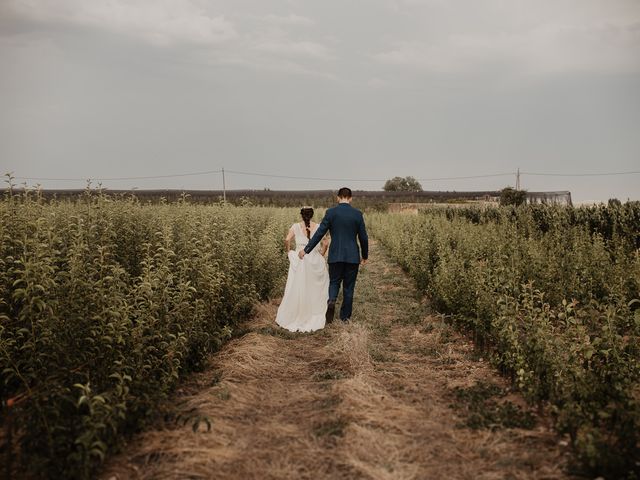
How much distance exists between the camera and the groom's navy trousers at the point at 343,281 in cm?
923

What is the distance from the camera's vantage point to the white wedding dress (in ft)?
30.8

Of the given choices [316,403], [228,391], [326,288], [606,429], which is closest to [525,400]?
[606,429]

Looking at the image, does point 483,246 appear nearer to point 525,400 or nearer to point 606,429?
point 525,400

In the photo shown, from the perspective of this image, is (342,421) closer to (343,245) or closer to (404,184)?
(343,245)

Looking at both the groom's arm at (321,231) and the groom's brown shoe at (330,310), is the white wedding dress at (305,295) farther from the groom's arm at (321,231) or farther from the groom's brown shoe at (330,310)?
the groom's arm at (321,231)

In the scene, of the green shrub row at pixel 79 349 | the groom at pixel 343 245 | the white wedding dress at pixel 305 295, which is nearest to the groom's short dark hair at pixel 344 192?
the groom at pixel 343 245

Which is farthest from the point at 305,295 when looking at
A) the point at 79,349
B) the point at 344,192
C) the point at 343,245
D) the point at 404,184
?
A: the point at 404,184

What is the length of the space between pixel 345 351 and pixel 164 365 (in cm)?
245

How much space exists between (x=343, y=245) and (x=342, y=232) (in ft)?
0.77

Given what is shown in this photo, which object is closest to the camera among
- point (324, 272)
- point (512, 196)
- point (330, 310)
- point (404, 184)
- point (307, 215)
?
point (330, 310)

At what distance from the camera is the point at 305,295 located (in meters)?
9.51

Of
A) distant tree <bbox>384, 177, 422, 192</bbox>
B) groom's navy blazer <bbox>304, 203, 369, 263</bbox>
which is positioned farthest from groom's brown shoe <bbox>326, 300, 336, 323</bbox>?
distant tree <bbox>384, 177, 422, 192</bbox>

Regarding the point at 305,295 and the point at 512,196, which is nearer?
the point at 305,295

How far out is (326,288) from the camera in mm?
9812
